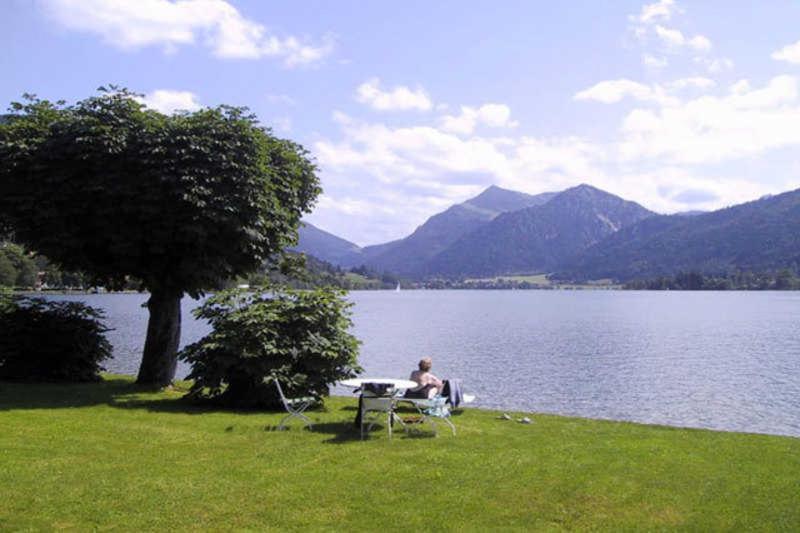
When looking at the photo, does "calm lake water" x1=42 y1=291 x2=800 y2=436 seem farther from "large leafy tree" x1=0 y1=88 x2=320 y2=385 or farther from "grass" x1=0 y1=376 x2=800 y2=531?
"large leafy tree" x1=0 y1=88 x2=320 y2=385

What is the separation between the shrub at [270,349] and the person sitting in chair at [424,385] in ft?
6.19

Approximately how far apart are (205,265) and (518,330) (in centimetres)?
5553

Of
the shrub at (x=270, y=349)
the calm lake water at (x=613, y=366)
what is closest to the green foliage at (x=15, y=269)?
the calm lake water at (x=613, y=366)

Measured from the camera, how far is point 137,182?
16859mm

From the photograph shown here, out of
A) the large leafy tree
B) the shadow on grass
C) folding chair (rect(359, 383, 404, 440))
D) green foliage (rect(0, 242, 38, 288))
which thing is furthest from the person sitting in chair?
green foliage (rect(0, 242, 38, 288))

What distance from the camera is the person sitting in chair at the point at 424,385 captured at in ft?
51.8

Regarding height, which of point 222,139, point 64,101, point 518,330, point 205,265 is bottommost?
point 518,330

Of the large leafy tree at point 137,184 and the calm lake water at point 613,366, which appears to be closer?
the large leafy tree at point 137,184

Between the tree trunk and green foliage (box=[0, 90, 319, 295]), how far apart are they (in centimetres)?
176

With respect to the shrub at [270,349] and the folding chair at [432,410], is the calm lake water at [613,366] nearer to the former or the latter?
the shrub at [270,349]

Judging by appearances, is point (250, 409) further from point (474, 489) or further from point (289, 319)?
point (474, 489)

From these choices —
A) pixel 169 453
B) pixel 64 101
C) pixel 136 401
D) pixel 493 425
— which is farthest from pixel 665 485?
pixel 64 101

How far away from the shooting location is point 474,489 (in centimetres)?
948

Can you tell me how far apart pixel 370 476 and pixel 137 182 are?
421 inches
